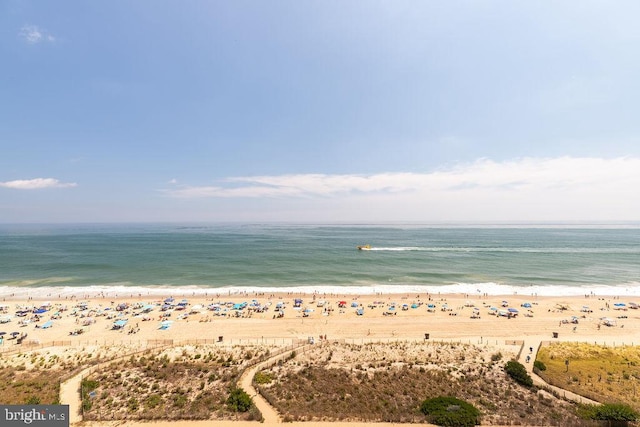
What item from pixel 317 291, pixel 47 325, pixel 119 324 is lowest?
pixel 317 291

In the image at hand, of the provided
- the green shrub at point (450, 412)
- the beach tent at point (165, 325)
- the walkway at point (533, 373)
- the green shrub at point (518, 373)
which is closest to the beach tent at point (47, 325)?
the beach tent at point (165, 325)

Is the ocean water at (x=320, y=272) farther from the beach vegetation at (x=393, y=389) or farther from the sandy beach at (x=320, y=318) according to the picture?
the beach vegetation at (x=393, y=389)

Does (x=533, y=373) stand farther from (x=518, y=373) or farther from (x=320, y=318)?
(x=320, y=318)

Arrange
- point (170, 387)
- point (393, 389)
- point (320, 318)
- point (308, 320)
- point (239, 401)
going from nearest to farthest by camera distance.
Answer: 1. point (239, 401)
2. point (393, 389)
3. point (170, 387)
4. point (308, 320)
5. point (320, 318)

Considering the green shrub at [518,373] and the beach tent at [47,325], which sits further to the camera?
the beach tent at [47,325]

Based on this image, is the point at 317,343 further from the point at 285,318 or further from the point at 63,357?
the point at 63,357

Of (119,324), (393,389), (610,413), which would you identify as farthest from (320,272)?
(610,413)
